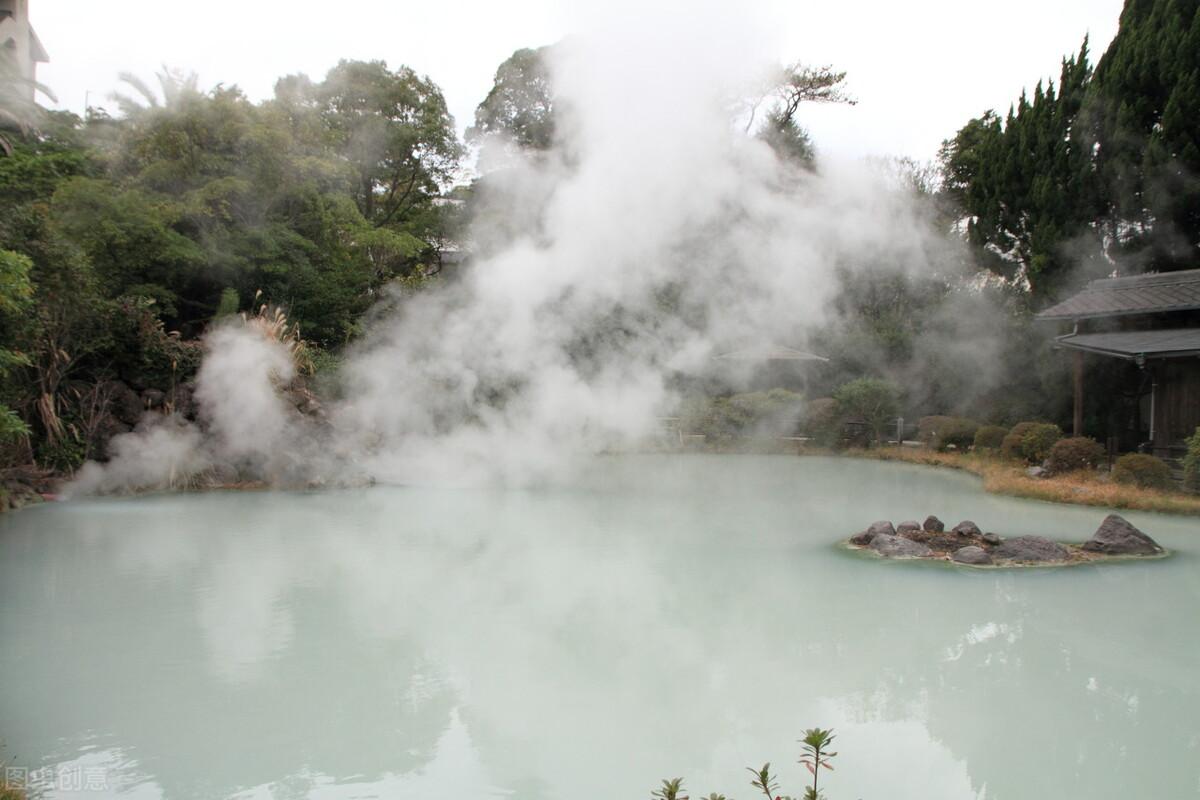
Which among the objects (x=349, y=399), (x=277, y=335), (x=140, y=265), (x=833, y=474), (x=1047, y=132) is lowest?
(x=833, y=474)

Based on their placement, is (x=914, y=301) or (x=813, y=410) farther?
(x=914, y=301)

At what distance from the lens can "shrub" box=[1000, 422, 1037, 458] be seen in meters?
13.5

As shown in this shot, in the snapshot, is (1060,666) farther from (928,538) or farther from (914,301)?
(914,301)

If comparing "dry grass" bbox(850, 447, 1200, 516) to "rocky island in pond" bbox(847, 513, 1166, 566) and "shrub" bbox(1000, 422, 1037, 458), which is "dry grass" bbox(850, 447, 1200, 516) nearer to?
"shrub" bbox(1000, 422, 1037, 458)

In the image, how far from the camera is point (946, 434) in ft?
51.7

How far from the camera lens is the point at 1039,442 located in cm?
1316

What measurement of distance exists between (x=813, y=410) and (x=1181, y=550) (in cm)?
931

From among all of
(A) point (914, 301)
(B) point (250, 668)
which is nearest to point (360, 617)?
(B) point (250, 668)

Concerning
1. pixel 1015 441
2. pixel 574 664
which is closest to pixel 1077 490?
pixel 1015 441

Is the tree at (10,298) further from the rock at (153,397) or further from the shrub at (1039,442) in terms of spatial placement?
the shrub at (1039,442)

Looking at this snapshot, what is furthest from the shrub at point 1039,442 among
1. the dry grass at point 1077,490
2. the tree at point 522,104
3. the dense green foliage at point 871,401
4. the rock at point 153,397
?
the rock at point 153,397

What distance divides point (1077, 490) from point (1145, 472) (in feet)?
2.67

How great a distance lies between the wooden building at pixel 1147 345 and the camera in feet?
40.7

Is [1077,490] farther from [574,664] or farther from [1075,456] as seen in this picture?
[574,664]
